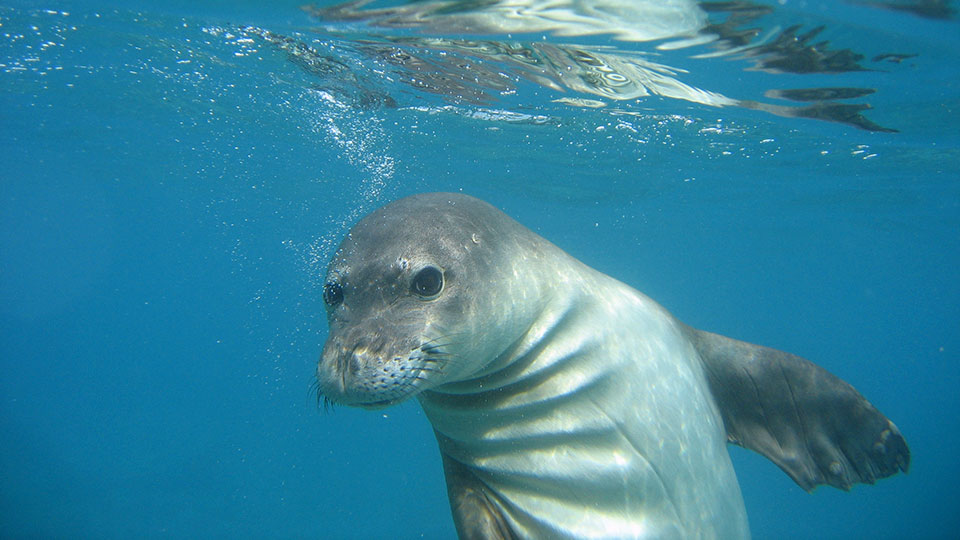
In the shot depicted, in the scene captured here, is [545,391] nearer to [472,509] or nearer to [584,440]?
[584,440]

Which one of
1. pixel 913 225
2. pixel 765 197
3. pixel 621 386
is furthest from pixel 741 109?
pixel 913 225

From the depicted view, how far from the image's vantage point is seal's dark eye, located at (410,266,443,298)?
2.54m

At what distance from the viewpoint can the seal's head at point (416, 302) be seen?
2229 mm

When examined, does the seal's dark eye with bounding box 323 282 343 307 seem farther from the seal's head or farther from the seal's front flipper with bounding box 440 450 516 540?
the seal's front flipper with bounding box 440 450 516 540

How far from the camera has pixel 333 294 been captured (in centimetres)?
270

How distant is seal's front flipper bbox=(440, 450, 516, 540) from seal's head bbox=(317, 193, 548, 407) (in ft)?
2.02

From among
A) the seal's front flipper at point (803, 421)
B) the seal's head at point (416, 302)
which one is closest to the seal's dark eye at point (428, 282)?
the seal's head at point (416, 302)

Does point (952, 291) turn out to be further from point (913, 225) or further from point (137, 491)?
point (137, 491)

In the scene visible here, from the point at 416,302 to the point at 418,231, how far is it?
427 mm

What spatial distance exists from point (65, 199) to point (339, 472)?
23.0 metres

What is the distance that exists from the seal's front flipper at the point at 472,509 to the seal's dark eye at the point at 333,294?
1.03m

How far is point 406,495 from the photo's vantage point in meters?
24.4

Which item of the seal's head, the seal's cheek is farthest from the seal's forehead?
the seal's cheek

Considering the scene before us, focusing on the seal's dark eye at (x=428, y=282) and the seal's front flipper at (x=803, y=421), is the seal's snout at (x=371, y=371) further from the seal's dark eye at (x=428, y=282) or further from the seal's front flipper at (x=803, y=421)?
the seal's front flipper at (x=803, y=421)
